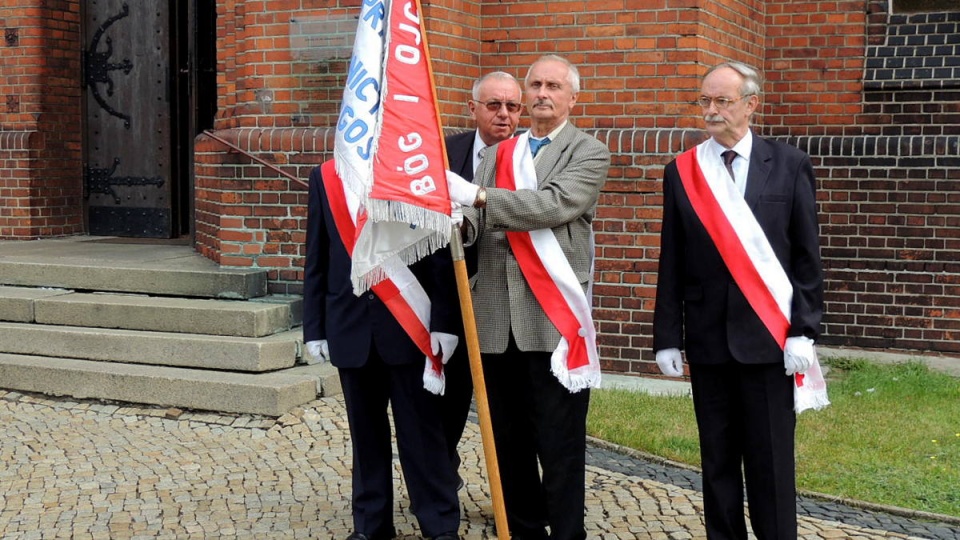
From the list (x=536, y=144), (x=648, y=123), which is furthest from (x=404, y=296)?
(x=648, y=123)

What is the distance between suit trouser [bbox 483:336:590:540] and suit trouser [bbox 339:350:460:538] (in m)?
0.27

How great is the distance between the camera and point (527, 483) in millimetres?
4465

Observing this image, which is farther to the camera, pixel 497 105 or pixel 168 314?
pixel 168 314

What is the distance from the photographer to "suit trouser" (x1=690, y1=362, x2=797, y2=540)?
12.9ft

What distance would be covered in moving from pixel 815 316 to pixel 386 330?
61.3 inches

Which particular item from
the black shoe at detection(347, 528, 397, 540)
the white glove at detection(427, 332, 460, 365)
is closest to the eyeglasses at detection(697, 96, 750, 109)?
the white glove at detection(427, 332, 460, 365)

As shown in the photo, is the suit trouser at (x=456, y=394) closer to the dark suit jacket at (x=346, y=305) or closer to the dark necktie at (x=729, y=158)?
the dark suit jacket at (x=346, y=305)

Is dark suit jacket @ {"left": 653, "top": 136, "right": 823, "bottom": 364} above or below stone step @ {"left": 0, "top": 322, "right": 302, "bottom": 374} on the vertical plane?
above

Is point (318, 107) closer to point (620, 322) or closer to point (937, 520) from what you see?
point (620, 322)

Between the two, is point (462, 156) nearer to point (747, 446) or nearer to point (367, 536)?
point (367, 536)

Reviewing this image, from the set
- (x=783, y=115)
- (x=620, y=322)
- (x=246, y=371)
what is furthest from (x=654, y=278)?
(x=246, y=371)

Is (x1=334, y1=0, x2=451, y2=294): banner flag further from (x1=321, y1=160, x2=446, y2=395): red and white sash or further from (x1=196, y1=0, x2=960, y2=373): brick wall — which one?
(x1=196, y1=0, x2=960, y2=373): brick wall

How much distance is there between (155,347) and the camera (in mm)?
6930

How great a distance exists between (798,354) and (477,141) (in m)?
1.63
